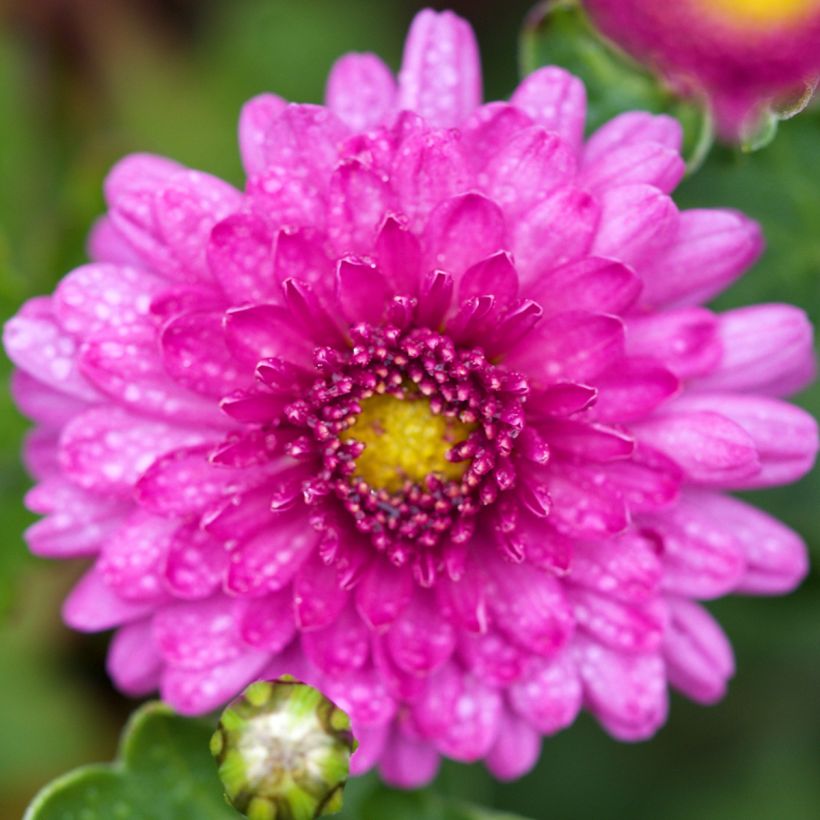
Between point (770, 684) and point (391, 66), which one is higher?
point (391, 66)

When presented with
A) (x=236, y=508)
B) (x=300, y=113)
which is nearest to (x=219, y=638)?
(x=236, y=508)

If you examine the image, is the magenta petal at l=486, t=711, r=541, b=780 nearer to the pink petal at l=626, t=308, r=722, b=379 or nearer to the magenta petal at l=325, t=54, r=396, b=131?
the pink petal at l=626, t=308, r=722, b=379

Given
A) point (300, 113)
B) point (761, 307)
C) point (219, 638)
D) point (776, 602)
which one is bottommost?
point (776, 602)

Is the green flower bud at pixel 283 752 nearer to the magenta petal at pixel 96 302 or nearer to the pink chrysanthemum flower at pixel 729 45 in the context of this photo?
the magenta petal at pixel 96 302

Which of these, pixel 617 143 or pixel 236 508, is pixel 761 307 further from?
pixel 236 508

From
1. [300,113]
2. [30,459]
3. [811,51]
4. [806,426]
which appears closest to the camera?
[300,113]

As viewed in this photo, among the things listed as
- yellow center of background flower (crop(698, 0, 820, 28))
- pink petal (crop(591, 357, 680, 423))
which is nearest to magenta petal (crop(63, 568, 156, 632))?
pink petal (crop(591, 357, 680, 423))
